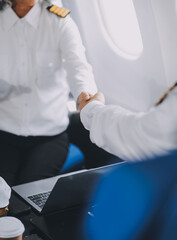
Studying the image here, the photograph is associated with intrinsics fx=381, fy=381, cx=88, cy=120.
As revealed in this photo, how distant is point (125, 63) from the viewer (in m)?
3.04

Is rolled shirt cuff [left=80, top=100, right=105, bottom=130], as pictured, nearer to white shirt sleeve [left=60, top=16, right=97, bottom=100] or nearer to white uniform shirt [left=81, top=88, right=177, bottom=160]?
white uniform shirt [left=81, top=88, right=177, bottom=160]

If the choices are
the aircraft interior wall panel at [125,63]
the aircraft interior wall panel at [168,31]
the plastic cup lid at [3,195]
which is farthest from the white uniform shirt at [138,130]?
the aircraft interior wall panel at [125,63]

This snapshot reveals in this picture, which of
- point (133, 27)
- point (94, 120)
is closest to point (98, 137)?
point (94, 120)

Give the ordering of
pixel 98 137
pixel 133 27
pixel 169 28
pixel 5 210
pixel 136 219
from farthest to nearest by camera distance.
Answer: pixel 133 27 < pixel 169 28 < pixel 5 210 < pixel 98 137 < pixel 136 219

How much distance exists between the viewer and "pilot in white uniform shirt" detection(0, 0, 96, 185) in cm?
218

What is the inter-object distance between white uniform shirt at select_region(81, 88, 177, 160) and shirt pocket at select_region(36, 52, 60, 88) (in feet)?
4.18

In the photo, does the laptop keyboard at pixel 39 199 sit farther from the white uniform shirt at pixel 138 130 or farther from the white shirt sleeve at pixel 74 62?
the white shirt sleeve at pixel 74 62

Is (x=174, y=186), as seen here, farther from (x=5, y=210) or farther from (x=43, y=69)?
(x=43, y=69)

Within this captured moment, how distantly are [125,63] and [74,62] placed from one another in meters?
1.02

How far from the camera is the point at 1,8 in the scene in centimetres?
225

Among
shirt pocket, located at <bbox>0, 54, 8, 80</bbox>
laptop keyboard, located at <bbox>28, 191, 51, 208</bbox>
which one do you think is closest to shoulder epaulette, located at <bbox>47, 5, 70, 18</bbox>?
shirt pocket, located at <bbox>0, 54, 8, 80</bbox>

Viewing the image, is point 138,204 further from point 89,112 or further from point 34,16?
point 34,16

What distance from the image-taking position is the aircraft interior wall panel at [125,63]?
258 centimetres

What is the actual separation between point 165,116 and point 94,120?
0.25 metres
